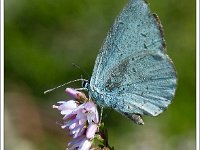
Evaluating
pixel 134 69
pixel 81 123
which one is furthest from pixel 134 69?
pixel 81 123

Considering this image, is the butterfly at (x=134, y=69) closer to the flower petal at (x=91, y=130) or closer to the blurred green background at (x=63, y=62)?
the flower petal at (x=91, y=130)

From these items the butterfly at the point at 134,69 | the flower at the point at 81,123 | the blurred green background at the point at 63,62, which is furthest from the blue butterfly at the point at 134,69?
the blurred green background at the point at 63,62

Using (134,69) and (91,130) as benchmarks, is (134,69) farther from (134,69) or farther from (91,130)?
(91,130)

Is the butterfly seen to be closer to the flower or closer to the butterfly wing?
the butterfly wing

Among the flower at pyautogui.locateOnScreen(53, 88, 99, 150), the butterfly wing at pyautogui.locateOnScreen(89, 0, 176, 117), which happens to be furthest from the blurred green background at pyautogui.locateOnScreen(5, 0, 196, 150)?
the flower at pyautogui.locateOnScreen(53, 88, 99, 150)

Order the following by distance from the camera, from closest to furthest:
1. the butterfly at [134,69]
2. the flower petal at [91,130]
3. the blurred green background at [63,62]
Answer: the flower petal at [91,130]
the butterfly at [134,69]
the blurred green background at [63,62]

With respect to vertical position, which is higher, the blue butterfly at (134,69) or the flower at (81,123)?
the blue butterfly at (134,69)

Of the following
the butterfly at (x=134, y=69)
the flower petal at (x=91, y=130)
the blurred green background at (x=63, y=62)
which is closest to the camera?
the flower petal at (x=91, y=130)
